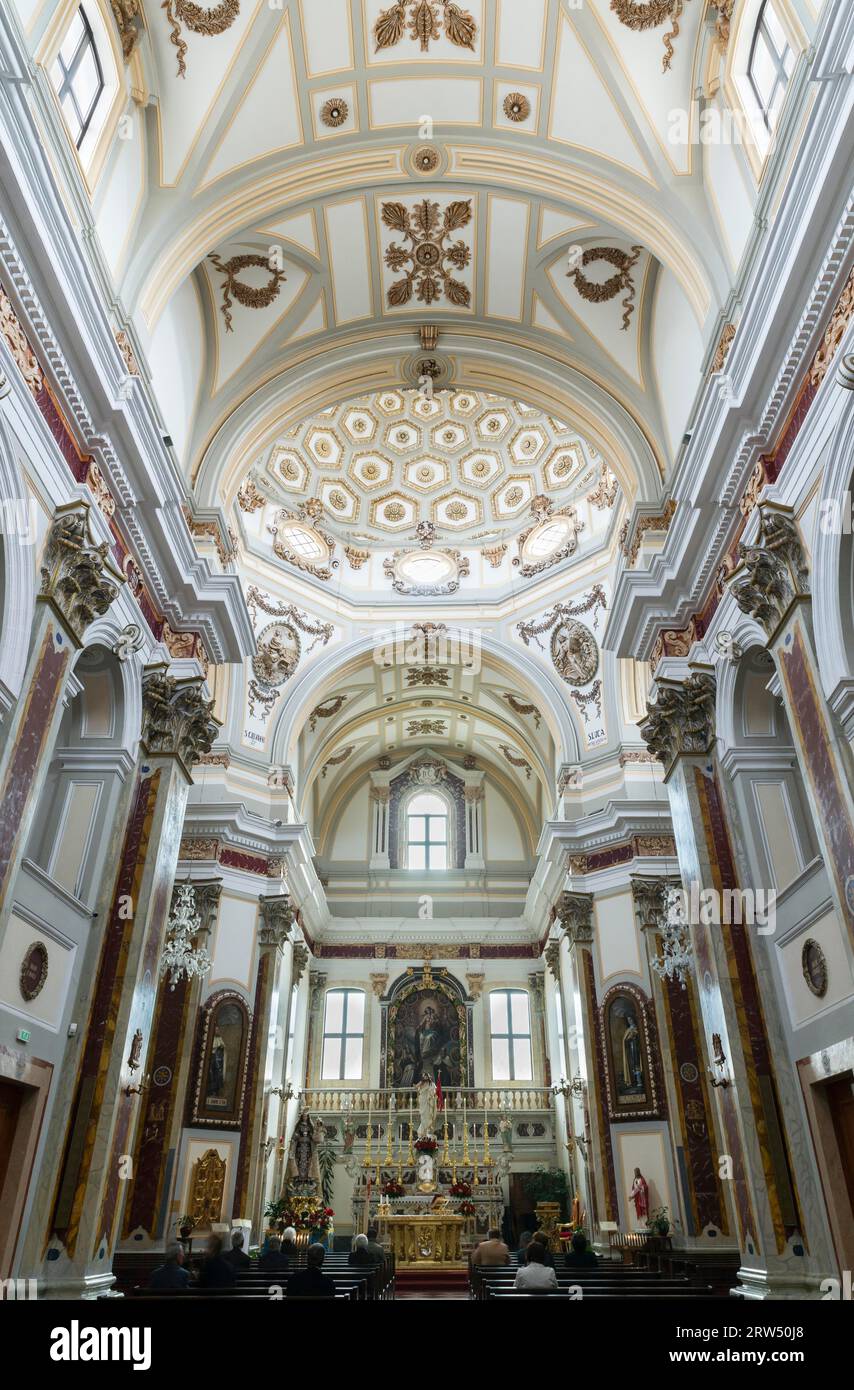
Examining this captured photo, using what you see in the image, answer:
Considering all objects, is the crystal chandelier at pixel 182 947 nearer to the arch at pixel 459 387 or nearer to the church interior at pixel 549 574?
the church interior at pixel 549 574

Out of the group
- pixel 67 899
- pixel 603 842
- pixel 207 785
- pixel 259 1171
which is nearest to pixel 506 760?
pixel 603 842

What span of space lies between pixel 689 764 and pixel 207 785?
11108 mm

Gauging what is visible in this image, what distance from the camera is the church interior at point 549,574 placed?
7344 mm

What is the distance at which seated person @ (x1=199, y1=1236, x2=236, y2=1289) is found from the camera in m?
7.48

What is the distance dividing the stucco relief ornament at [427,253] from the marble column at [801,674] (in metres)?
6.35

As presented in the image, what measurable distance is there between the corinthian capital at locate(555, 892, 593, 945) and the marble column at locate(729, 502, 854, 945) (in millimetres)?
10895

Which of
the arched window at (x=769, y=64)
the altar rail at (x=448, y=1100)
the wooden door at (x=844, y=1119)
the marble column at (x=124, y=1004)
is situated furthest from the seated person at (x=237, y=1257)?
the altar rail at (x=448, y=1100)

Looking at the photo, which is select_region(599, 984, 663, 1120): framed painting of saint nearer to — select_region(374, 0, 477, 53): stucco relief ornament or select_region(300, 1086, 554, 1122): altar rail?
select_region(300, 1086, 554, 1122): altar rail

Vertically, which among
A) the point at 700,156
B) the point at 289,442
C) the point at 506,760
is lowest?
the point at 700,156

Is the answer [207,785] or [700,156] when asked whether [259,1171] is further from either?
[700,156]

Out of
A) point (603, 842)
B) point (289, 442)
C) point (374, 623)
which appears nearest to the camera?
point (603, 842)

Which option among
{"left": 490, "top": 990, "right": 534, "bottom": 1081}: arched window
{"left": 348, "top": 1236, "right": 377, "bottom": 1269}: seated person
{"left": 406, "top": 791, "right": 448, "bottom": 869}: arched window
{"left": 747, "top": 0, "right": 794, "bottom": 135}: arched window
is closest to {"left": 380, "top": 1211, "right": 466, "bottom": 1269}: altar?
{"left": 348, "top": 1236, "right": 377, "bottom": 1269}: seated person

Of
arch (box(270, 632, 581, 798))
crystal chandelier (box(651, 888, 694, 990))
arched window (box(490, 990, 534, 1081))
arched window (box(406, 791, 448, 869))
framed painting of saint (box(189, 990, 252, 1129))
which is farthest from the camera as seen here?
arched window (box(406, 791, 448, 869))

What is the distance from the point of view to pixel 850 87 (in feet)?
20.5
